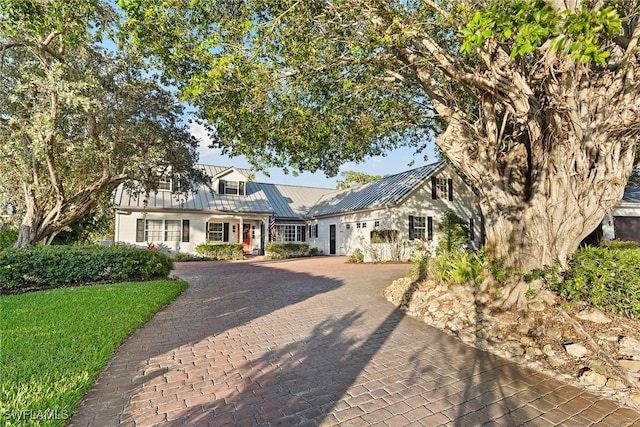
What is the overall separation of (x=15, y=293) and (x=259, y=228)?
50.4 feet

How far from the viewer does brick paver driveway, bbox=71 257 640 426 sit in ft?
9.86

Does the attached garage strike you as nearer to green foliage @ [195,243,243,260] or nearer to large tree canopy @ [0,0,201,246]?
green foliage @ [195,243,243,260]

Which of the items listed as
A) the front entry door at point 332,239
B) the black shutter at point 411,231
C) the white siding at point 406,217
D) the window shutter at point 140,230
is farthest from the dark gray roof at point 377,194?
the window shutter at point 140,230

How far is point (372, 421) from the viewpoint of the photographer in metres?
2.93

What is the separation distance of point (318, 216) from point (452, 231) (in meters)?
9.21

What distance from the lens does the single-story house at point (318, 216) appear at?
17.9 metres

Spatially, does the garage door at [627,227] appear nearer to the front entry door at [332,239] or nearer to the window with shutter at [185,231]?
the front entry door at [332,239]

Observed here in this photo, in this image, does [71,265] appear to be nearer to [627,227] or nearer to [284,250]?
[284,250]

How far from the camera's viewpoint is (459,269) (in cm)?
722

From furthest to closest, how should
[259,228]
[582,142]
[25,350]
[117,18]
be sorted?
[259,228] < [117,18] < [582,142] < [25,350]

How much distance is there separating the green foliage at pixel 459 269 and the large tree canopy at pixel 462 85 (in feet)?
1.95

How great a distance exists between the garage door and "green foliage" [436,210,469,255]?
724 centimetres

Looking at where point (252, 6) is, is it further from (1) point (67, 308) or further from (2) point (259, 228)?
(2) point (259, 228)

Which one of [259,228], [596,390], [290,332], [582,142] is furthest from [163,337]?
[259,228]
